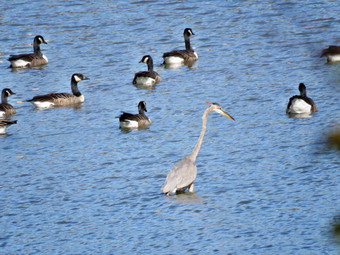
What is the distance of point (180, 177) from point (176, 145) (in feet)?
10.6

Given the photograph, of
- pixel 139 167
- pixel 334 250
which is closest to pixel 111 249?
pixel 334 250

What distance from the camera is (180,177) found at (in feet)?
35.1

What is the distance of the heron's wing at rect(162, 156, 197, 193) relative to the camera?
1070 centimetres

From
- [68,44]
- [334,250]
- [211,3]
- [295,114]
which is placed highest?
[211,3]

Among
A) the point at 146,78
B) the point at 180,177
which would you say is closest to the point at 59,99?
the point at 146,78

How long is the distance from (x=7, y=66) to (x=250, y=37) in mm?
7679

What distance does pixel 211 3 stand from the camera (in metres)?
28.0

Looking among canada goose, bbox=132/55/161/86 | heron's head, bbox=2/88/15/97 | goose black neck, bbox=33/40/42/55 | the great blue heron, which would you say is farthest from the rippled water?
goose black neck, bbox=33/40/42/55

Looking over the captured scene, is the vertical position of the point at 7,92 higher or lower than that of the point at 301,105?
Answer: higher

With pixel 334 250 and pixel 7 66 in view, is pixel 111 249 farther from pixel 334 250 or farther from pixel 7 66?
pixel 7 66

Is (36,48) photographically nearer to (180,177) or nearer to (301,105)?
(301,105)

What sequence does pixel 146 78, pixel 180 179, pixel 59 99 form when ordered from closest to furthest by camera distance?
1. pixel 180 179
2. pixel 59 99
3. pixel 146 78

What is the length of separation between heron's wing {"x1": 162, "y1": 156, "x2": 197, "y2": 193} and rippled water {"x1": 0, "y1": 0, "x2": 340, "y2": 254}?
0.72 feet

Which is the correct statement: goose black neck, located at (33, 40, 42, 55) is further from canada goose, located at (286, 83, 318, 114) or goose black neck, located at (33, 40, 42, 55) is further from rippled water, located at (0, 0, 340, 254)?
canada goose, located at (286, 83, 318, 114)
